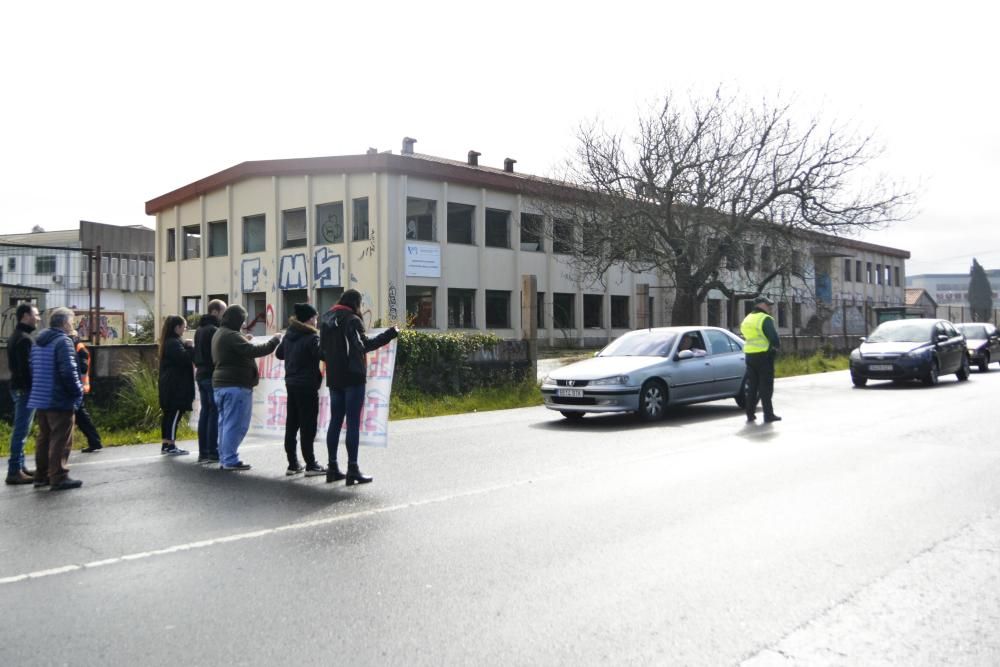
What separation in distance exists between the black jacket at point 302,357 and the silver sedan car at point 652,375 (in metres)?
5.17

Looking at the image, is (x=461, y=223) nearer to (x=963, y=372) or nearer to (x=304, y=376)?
(x=963, y=372)

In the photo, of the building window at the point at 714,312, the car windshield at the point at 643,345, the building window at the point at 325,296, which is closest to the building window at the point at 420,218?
the building window at the point at 325,296

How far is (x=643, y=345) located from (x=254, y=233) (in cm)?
2773

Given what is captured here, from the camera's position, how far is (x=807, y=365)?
1105 inches

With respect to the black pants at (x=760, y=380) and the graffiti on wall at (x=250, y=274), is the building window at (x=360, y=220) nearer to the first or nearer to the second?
the graffiti on wall at (x=250, y=274)

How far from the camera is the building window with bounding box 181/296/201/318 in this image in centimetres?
4097

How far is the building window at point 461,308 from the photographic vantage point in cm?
3622

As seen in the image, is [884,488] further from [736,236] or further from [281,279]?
[281,279]

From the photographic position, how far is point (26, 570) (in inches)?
209

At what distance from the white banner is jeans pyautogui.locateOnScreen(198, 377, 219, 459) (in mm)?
455

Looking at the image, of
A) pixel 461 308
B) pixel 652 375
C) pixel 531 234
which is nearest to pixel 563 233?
pixel 531 234

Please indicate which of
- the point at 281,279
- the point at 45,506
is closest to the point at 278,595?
the point at 45,506

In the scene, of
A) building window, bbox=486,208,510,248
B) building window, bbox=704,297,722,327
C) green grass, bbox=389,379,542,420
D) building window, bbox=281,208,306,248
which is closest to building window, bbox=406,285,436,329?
building window, bbox=486,208,510,248

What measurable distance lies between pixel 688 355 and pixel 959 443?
14.6 ft
